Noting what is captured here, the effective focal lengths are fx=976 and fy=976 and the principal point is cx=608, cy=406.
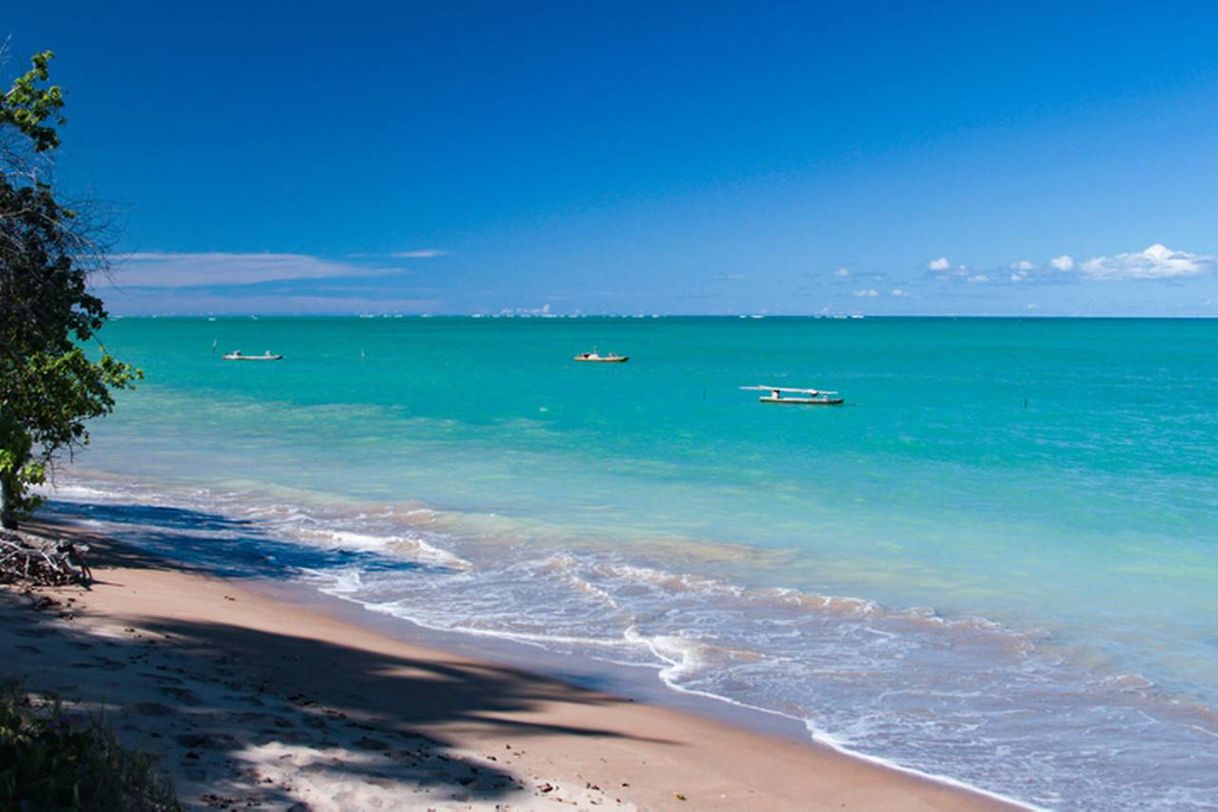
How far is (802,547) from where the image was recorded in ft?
64.6

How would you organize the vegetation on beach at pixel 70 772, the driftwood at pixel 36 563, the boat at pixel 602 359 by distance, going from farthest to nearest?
the boat at pixel 602 359, the driftwood at pixel 36 563, the vegetation on beach at pixel 70 772

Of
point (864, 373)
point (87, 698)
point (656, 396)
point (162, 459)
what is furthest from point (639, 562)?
point (864, 373)

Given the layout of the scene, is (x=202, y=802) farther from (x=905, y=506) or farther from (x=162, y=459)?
(x=162, y=459)

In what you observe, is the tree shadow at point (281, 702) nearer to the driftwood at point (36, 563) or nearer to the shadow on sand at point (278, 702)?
the shadow on sand at point (278, 702)

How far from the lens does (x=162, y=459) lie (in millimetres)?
31234

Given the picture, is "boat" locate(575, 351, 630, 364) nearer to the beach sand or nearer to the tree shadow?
the beach sand

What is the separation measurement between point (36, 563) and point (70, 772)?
788 cm

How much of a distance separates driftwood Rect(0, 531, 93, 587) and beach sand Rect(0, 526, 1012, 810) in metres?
0.29

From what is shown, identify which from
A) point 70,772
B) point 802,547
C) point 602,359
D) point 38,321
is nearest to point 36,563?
point 38,321

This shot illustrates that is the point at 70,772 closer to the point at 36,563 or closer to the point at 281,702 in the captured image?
the point at 281,702

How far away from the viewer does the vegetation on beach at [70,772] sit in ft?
15.9

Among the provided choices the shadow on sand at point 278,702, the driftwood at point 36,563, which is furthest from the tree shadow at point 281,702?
the driftwood at point 36,563

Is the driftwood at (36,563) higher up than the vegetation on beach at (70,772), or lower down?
lower down

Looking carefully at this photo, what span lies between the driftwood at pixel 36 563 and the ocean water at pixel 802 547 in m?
4.16
